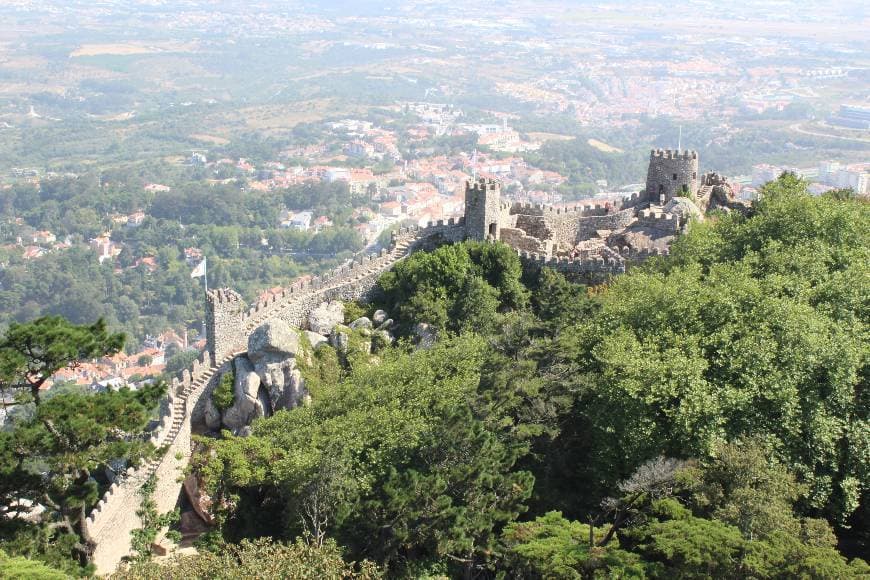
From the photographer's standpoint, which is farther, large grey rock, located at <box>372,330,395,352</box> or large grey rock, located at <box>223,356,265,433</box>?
large grey rock, located at <box>372,330,395,352</box>

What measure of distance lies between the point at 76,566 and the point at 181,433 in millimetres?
6039

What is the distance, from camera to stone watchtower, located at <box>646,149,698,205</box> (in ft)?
125

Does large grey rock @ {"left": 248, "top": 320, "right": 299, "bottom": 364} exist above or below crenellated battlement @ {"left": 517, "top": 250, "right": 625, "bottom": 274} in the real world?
below

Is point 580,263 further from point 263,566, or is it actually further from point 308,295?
point 263,566

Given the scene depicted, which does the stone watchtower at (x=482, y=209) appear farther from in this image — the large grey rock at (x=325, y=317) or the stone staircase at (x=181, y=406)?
the stone staircase at (x=181, y=406)

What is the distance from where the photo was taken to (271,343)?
29.7m

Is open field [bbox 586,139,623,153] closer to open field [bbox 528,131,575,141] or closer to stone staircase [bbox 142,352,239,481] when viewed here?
open field [bbox 528,131,575,141]

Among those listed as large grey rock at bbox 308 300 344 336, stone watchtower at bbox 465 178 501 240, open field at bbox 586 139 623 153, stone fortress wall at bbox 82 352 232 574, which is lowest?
open field at bbox 586 139 623 153

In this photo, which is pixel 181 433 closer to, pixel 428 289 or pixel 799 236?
pixel 428 289

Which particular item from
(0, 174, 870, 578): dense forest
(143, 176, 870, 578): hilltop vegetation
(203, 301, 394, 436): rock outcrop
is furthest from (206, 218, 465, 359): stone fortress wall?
(0, 174, 870, 578): dense forest

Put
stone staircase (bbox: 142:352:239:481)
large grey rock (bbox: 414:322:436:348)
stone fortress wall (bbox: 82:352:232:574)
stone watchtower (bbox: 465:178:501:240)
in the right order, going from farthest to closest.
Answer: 1. stone watchtower (bbox: 465:178:501:240)
2. large grey rock (bbox: 414:322:436:348)
3. stone staircase (bbox: 142:352:239:481)
4. stone fortress wall (bbox: 82:352:232:574)

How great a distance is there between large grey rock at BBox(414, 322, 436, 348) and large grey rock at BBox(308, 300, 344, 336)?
2.57 metres

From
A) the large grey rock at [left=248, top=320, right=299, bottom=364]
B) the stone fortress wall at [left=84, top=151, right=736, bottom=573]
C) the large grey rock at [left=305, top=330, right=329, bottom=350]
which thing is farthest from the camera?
the large grey rock at [left=305, top=330, right=329, bottom=350]

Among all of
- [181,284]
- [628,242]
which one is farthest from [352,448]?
[181,284]
